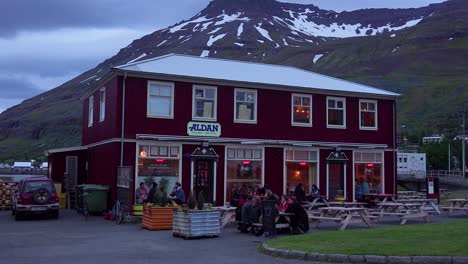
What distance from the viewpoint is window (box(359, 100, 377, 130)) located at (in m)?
31.6

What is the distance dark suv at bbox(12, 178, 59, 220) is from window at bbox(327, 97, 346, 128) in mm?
14534

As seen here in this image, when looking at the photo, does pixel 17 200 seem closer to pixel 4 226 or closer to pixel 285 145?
pixel 4 226

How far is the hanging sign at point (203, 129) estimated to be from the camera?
2678cm

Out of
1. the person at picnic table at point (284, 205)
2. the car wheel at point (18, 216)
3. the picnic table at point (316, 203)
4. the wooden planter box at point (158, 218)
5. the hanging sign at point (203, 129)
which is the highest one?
the hanging sign at point (203, 129)

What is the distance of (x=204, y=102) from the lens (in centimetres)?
2744

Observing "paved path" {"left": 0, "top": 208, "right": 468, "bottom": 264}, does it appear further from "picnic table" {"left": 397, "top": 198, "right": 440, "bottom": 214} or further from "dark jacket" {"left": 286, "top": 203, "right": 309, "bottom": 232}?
"picnic table" {"left": 397, "top": 198, "right": 440, "bottom": 214}

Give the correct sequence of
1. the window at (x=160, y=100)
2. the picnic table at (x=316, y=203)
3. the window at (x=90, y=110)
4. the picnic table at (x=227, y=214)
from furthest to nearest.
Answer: the window at (x=90, y=110) < the window at (x=160, y=100) < the picnic table at (x=316, y=203) < the picnic table at (x=227, y=214)

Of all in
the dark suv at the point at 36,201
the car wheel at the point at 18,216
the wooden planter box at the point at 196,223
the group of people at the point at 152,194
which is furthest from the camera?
the car wheel at the point at 18,216

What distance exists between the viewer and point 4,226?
2148cm

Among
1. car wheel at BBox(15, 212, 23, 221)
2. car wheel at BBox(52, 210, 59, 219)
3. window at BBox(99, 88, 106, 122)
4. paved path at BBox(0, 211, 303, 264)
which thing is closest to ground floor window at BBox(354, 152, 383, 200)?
paved path at BBox(0, 211, 303, 264)

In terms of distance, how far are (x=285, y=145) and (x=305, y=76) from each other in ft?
18.0

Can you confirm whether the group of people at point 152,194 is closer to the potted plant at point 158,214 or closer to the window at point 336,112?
the potted plant at point 158,214

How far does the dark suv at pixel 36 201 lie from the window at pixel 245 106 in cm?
930

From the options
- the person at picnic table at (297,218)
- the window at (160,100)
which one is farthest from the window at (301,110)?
the person at picnic table at (297,218)
